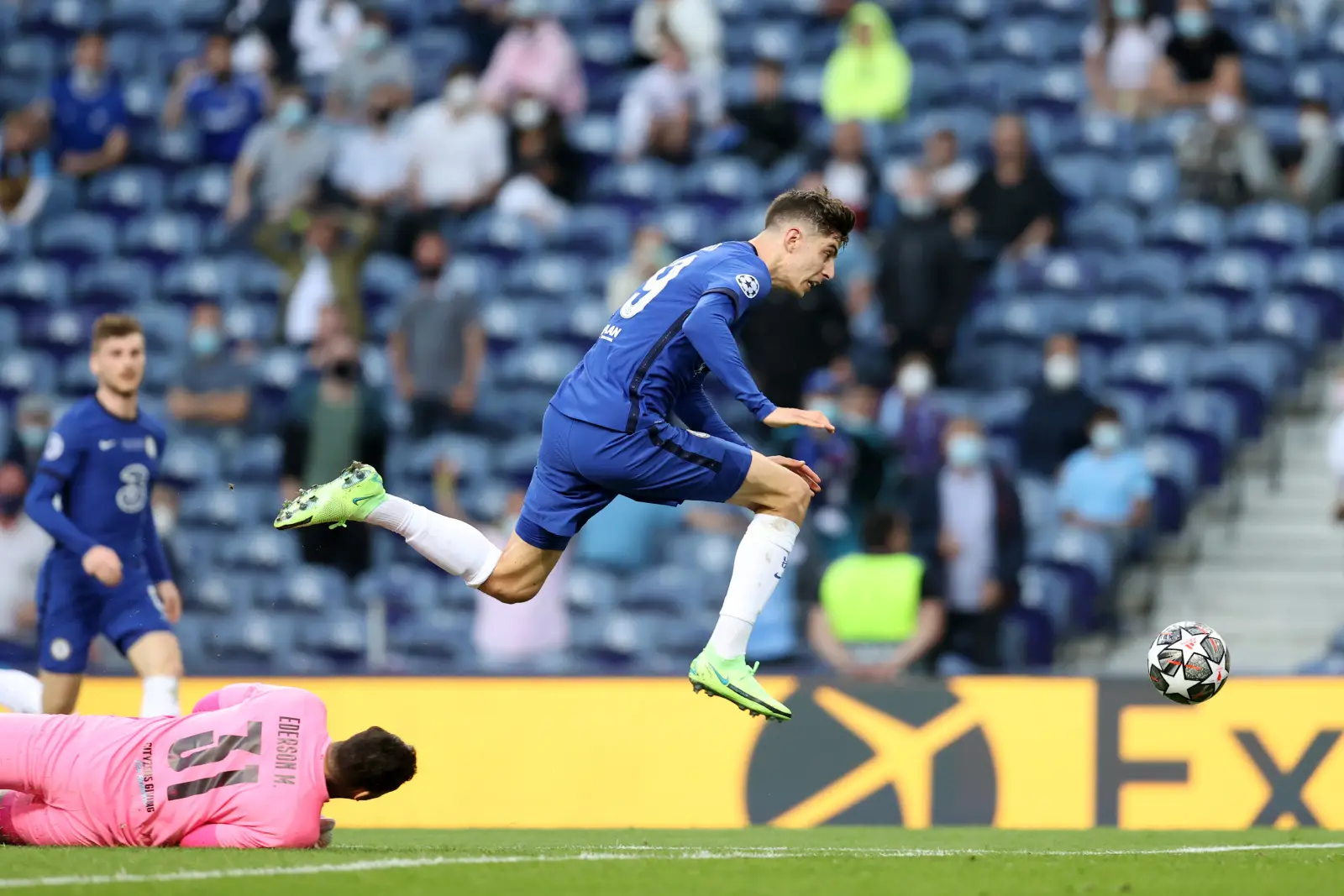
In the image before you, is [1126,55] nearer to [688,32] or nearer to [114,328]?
[688,32]

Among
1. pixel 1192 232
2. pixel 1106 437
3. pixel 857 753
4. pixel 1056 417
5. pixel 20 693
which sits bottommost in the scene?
pixel 857 753

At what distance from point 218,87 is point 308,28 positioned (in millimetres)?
1015

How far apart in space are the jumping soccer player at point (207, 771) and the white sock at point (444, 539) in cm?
100

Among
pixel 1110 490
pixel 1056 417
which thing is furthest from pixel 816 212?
pixel 1056 417

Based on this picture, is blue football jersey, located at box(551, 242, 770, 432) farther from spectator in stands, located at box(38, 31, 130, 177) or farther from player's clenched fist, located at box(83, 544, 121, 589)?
spectator in stands, located at box(38, 31, 130, 177)

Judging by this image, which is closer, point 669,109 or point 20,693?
point 20,693

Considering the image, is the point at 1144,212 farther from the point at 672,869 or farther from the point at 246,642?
the point at 672,869

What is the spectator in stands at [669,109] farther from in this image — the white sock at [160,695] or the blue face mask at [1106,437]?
the white sock at [160,695]

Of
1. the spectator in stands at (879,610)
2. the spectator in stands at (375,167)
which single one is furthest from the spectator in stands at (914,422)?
the spectator in stands at (375,167)

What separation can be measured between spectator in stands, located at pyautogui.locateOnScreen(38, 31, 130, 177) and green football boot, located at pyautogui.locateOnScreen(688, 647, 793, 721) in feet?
38.0

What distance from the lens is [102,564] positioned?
29.4ft

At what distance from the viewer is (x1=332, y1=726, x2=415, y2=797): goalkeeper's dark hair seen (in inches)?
282

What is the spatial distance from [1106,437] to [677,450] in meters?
5.85

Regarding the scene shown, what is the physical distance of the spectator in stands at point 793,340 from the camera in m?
13.6
